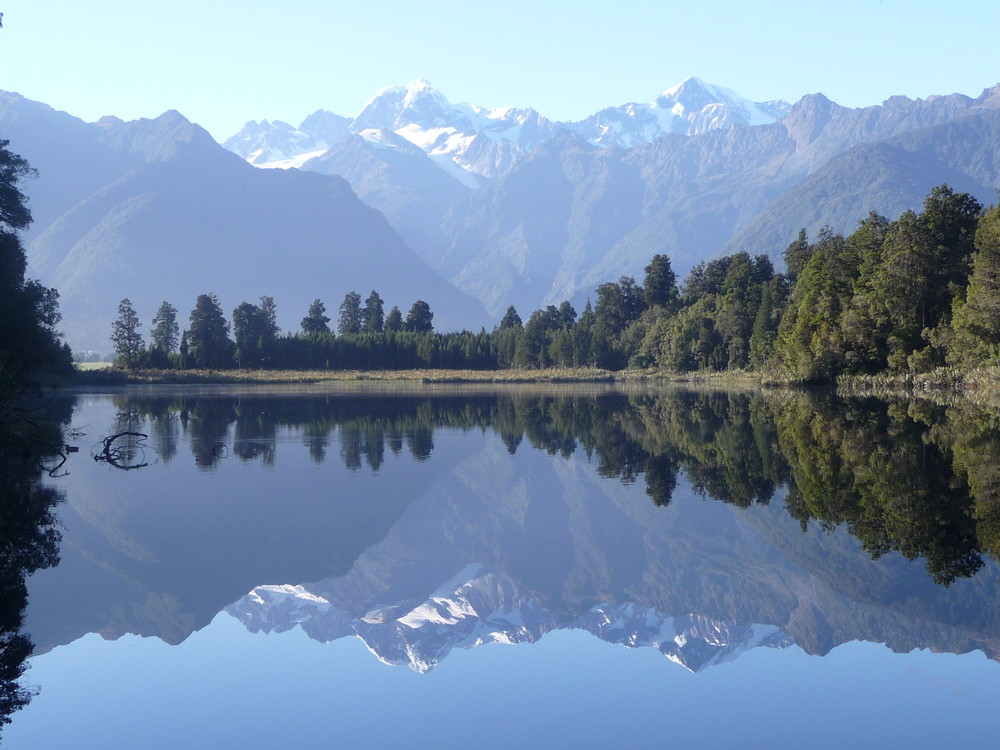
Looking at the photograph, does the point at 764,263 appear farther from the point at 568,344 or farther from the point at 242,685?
the point at 242,685

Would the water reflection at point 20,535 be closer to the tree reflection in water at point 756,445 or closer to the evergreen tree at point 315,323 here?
the tree reflection in water at point 756,445

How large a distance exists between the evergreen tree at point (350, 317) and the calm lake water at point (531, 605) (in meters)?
143

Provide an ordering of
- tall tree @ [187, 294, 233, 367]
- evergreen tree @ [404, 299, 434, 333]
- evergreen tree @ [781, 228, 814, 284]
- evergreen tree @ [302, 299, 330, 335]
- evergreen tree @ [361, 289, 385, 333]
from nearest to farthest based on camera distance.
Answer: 1. evergreen tree @ [781, 228, 814, 284]
2. tall tree @ [187, 294, 233, 367]
3. evergreen tree @ [302, 299, 330, 335]
4. evergreen tree @ [361, 289, 385, 333]
5. evergreen tree @ [404, 299, 434, 333]

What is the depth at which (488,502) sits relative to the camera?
2572 centimetres

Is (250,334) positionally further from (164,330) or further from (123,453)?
(123,453)

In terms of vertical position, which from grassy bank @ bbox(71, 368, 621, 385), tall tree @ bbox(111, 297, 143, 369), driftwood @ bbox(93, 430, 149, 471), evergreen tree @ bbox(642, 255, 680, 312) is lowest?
driftwood @ bbox(93, 430, 149, 471)

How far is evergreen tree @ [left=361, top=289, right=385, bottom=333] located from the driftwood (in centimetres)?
13064

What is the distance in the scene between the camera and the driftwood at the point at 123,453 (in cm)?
3462

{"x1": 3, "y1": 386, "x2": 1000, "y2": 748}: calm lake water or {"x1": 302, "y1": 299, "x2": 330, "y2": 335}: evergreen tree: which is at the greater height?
{"x1": 302, "y1": 299, "x2": 330, "y2": 335}: evergreen tree

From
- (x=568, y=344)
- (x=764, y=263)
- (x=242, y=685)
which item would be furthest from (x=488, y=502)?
(x=568, y=344)

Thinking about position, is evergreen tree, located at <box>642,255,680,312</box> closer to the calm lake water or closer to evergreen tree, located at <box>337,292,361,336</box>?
evergreen tree, located at <box>337,292,361,336</box>

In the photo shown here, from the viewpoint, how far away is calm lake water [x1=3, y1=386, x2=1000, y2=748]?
36.6 feet

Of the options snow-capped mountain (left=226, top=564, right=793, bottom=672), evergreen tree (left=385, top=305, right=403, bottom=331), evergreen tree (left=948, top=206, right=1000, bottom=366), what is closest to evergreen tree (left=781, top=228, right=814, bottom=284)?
evergreen tree (left=948, top=206, right=1000, bottom=366)

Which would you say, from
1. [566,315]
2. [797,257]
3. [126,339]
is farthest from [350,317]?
[797,257]
